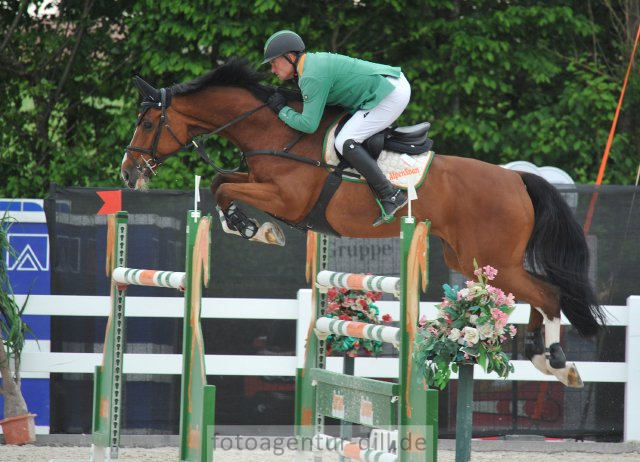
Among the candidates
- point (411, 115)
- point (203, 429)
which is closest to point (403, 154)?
point (203, 429)

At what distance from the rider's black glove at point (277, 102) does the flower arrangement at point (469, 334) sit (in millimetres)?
1423

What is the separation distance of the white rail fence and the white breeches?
1.28 metres

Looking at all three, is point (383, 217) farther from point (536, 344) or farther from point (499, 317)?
point (536, 344)

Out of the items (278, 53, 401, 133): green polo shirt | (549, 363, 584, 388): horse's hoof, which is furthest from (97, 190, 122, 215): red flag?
(549, 363, 584, 388): horse's hoof

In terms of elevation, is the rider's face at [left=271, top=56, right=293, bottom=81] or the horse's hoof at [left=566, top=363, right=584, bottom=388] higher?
the rider's face at [left=271, top=56, right=293, bottom=81]

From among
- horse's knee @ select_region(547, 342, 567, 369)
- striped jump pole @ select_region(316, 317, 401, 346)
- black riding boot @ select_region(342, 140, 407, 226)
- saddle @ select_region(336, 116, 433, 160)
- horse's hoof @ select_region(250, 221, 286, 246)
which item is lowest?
horse's knee @ select_region(547, 342, 567, 369)

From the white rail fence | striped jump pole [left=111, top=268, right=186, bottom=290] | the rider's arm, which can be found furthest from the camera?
the white rail fence

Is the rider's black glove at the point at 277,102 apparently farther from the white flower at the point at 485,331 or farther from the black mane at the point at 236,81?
the white flower at the point at 485,331

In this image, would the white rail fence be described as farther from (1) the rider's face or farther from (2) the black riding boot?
(1) the rider's face

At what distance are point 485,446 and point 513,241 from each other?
52.2 inches

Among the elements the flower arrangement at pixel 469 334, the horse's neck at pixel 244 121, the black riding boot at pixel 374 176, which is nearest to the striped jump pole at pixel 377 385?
the flower arrangement at pixel 469 334

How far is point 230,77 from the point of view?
4.71m

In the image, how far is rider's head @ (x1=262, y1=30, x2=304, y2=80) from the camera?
4.28 meters

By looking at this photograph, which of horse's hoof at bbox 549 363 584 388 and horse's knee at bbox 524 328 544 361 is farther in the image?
horse's knee at bbox 524 328 544 361
